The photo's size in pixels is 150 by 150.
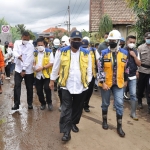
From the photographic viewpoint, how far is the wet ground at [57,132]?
4156 millimetres

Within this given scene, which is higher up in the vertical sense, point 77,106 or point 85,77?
point 85,77

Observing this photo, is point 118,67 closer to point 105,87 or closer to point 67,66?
point 105,87

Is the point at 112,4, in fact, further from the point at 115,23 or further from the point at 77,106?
the point at 77,106

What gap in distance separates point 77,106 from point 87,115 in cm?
147

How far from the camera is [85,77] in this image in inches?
172

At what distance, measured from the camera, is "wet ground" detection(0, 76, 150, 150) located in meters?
4.16

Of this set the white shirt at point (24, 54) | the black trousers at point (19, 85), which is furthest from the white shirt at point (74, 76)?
the black trousers at point (19, 85)

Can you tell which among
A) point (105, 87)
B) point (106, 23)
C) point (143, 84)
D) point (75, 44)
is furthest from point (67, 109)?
point (106, 23)

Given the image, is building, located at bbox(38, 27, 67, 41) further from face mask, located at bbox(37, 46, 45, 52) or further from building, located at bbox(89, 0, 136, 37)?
building, located at bbox(89, 0, 136, 37)

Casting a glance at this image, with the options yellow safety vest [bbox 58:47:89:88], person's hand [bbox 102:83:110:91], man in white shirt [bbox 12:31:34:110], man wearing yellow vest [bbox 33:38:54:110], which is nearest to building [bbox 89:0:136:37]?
man wearing yellow vest [bbox 33:38:54:110]

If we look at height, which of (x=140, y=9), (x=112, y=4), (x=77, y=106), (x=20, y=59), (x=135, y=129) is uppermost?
(x=112, y=4)

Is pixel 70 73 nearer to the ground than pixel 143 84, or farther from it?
farther from it

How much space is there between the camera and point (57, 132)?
475 centimetres

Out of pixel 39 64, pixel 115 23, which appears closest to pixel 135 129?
pixel 39 64
